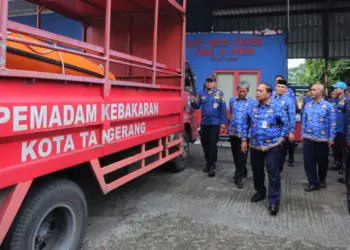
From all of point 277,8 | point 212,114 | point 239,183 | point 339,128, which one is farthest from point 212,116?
point 277,8

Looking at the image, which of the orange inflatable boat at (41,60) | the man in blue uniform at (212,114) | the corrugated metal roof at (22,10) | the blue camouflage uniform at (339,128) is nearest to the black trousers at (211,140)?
the man in blue uniform at (212,114)

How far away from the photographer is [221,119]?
567 centimetres

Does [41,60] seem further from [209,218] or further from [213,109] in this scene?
[213,109]

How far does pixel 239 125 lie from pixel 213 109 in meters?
0.58

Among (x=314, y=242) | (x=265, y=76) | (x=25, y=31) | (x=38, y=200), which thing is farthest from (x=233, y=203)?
(x=265, y=76)

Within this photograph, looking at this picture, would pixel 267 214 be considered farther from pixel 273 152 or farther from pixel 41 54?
pixel 41 54

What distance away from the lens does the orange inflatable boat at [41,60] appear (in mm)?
2443

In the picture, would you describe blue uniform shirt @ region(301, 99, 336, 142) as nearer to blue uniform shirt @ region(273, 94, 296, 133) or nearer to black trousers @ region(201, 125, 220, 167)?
blue uniform shirt @ region(273, 94, 296, 133)

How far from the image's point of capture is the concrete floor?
3.20 metres

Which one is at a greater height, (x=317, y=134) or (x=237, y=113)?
(x=237, y=113)

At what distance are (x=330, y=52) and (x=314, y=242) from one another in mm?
11012

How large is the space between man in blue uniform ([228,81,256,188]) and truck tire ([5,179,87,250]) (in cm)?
291

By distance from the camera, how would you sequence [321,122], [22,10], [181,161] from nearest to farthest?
[321,122] → [181,161] → [22,10]

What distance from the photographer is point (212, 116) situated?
5594 millimetres
